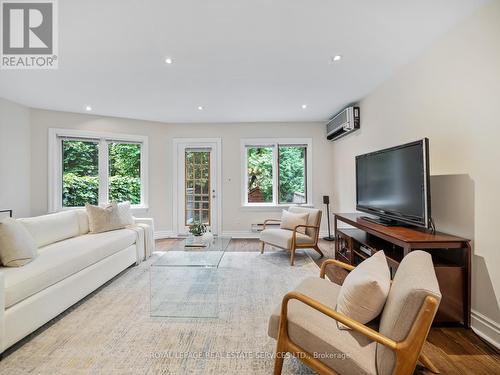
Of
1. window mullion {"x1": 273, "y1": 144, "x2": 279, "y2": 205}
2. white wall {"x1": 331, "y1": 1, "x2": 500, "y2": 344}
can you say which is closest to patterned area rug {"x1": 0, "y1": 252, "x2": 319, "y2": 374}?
white wall {"x1": 331, "y1": 1, "x2": 500, "y2": 344}

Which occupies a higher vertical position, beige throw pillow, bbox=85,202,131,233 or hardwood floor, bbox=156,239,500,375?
beige throw pillow, bbox=85,202,131,233

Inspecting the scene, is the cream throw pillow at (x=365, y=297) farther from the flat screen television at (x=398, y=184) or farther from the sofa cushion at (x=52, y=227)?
the sofa cushion at (x=52, y=227)

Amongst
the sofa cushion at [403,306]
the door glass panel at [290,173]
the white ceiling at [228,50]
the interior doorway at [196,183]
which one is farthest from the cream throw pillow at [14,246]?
the door glass panel at [290,173]

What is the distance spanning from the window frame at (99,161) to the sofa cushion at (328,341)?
4.19 metres

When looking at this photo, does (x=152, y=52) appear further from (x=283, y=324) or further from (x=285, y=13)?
(x=283, y=324)

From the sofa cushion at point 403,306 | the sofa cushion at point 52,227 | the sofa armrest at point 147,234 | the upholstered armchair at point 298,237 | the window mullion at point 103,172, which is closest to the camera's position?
the sofa cushion at point 403,306

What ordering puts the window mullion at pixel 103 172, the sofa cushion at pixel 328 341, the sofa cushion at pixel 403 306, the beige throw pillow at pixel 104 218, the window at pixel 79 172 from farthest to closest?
the window mullion at pixel 103 172, the window at pixel 79 172, the beige throw pillow at pixel 104 218, the sofa cushion at pixel 328 341, the sofa cushion at pixel 403 306

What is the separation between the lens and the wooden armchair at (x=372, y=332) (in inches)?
39.6

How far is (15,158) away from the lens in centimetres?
376

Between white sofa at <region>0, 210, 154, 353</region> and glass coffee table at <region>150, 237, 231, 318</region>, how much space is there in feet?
2.13

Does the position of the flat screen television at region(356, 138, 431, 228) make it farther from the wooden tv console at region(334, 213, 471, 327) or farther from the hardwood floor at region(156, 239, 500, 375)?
the hardwood floor at region(156, 239, 500, 375)

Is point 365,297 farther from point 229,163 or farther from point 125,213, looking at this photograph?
point 229,163

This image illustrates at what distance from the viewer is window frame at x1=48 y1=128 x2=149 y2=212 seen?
4.16m

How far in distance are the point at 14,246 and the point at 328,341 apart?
2580 millimetres
